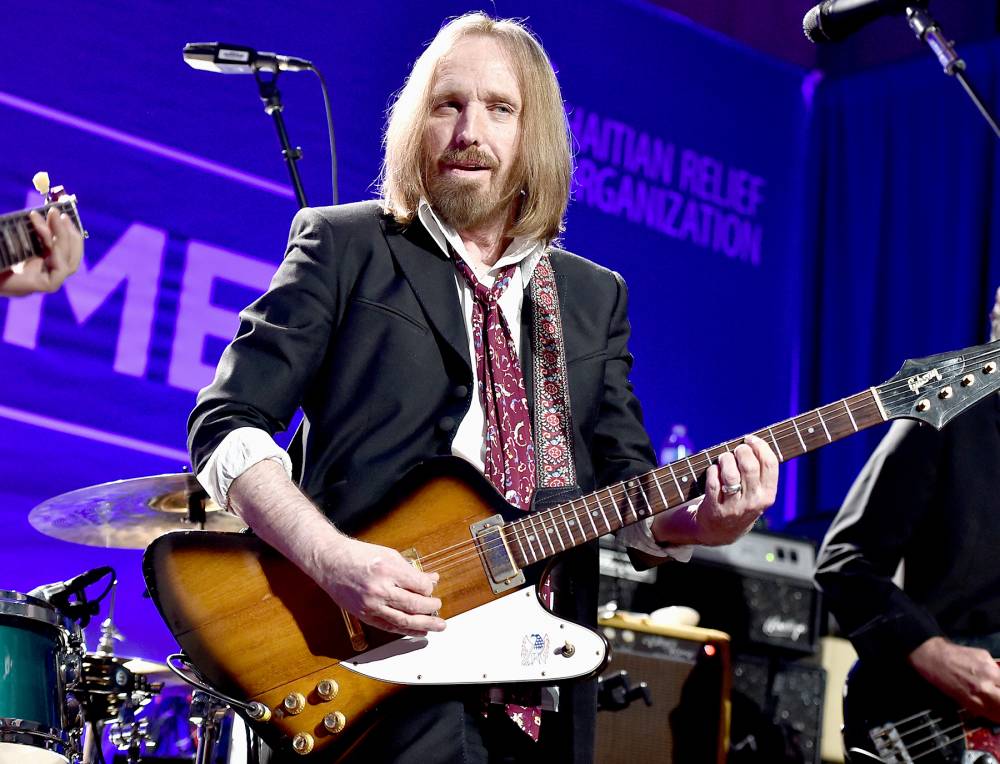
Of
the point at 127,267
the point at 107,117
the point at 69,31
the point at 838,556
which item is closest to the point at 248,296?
the point at 127,267

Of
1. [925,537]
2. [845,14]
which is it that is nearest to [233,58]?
[845,14]

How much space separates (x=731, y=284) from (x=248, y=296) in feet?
9.46

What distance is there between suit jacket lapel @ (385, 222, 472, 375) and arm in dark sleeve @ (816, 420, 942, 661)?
6.45 feet

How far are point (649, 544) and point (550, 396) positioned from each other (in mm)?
376

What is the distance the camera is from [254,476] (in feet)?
7.42

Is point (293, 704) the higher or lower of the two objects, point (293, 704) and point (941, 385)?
the lower

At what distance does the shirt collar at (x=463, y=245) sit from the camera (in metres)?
2.66

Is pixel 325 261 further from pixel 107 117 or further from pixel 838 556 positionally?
pixel 107 117

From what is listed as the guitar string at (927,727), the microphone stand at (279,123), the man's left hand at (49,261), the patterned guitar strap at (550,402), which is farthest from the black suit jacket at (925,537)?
the man's left hand at (49,261)

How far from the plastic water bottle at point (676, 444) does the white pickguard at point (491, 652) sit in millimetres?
4008

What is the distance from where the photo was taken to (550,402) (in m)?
2.56

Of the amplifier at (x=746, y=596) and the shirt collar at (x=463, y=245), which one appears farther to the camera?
the amplifier at (x=746, y=596)

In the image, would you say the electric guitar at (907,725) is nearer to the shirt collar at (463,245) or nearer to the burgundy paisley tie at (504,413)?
the burgundy paisley tie at (504,413)

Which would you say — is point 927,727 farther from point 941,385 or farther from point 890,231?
point 890,231
